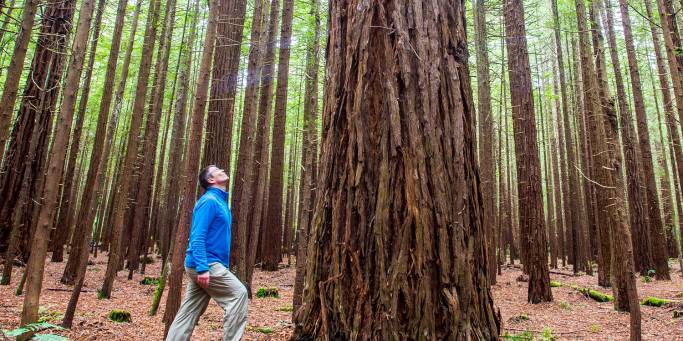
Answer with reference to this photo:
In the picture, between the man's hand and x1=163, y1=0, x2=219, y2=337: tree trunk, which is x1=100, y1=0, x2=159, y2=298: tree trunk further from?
the man's hand

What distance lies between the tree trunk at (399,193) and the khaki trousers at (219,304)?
5.15ft

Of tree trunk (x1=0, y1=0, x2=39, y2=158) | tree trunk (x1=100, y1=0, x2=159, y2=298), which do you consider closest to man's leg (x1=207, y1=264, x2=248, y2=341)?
tree trunk (x1=0, y1=0, x2=39, y2=158)

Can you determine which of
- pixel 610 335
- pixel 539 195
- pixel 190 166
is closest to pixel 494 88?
pixel 539 195

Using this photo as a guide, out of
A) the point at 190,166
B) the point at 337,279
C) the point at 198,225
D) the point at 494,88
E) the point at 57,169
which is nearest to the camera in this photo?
the point at 337,279

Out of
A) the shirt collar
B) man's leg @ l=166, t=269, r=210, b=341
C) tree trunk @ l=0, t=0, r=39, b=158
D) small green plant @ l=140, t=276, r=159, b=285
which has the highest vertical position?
tree trunk @ l=0, t=0, r=39, b=158

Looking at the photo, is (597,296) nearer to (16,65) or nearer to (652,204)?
(652,204)

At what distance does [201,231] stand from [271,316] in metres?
3.52

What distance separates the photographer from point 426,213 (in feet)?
7.04

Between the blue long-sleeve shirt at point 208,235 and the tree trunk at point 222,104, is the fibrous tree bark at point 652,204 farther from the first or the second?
the blue long-sleeve shirt at point 208,235

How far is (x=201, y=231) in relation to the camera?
3.66 m

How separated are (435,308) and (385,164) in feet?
2.69

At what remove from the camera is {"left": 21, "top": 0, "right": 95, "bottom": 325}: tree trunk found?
3.71m

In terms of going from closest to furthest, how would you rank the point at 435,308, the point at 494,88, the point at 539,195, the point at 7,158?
the point at 435,308
the point at 539,195
the point at 7,158
the point at 494,88

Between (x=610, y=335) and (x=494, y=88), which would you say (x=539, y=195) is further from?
(x=494, y=88)
